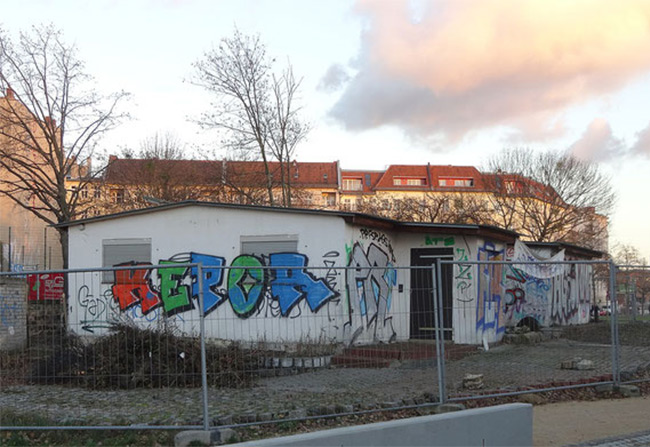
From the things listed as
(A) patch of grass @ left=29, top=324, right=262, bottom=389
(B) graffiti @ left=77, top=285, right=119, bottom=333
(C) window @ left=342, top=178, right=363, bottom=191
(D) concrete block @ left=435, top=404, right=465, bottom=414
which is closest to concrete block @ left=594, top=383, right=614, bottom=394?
(D) concrete block @ left=435, top=404, right=465, bottom=414

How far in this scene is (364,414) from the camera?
8.98 metres

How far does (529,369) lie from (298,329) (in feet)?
17.1

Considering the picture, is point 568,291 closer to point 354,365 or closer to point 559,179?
point 354,365

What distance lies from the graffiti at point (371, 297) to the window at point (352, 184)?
8896 centimetres

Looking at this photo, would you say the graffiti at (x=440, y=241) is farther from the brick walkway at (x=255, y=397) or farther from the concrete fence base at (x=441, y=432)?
the concrete fence base at (x=441, y=432)

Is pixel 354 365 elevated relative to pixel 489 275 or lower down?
lower down

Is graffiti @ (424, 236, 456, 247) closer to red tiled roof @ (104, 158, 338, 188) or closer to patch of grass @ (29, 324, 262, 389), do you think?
patch of grass @ (29, 324, 262, 389)

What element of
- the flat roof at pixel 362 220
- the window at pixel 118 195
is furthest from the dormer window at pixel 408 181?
the flat roof at pixel 362 220

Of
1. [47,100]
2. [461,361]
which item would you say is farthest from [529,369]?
[47,100]

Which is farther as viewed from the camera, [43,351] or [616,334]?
[616,334]

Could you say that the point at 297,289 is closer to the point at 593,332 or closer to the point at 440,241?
the point at 593,332

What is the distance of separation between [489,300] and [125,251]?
9705mm

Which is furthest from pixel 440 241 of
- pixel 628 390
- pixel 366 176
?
pixel 366 176

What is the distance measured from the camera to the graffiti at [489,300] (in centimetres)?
1172
